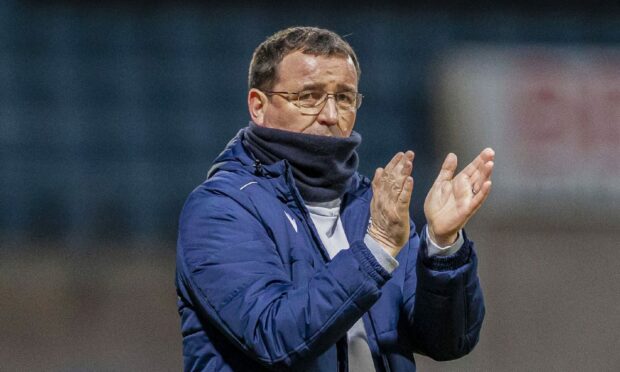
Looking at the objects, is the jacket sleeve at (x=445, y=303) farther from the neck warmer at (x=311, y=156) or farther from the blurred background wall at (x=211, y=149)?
the blurred background wall at (x=211, y=149)

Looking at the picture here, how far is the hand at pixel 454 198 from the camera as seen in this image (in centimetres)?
241

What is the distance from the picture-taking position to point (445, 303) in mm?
2494

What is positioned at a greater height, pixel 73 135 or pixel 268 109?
pixel 268 109

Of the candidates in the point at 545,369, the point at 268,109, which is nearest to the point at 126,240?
the point at 545,369

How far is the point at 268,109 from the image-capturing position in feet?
8.66

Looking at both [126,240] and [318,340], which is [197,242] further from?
[126,240]

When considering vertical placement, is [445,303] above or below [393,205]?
below

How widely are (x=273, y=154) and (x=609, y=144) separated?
5.39 metres

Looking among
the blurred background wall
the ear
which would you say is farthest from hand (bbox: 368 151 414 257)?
the blurred background wall

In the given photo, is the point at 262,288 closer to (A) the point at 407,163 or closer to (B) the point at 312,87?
(A) the point at 407,163

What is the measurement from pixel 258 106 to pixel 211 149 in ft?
16.5

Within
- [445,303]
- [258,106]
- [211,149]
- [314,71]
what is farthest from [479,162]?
[211,149]

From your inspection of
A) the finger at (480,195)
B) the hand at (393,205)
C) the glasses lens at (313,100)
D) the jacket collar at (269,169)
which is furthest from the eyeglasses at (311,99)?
the finger at (480,195)

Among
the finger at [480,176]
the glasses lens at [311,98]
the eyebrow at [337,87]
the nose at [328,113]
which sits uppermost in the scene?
the eyebrow at [337,87]
